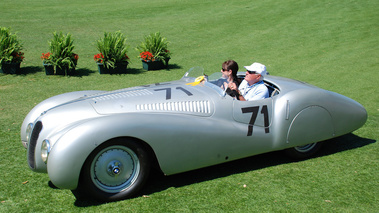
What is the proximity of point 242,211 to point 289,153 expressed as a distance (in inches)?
65.1

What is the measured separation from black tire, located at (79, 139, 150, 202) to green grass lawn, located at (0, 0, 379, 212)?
5.8 inches

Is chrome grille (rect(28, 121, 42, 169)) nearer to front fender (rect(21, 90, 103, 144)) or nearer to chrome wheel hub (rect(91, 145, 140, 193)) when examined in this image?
front fender (rect(21, 90, 103, 144))

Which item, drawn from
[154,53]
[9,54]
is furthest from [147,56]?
[9,54]

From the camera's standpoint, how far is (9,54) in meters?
10.6

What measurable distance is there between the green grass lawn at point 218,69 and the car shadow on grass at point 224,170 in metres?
0.01

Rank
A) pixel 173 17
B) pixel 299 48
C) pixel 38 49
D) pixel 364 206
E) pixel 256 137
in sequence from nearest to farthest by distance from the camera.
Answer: pixel 364 206 < pixel 256 137 < pixel 38 49 < pixel 299 48 < pixel 173 17

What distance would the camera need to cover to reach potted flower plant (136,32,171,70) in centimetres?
1190

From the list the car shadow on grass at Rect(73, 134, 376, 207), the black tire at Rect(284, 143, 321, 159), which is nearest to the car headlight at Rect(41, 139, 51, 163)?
the car shadow on grass at Rect(73, 134, 376, 207)

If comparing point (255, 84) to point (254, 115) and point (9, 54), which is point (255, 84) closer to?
point (254, 115)

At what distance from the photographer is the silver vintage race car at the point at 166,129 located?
4039 millimetres

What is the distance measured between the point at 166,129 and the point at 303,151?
2.29m

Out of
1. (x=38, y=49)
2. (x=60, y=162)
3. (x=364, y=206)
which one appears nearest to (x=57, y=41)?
(x=38, y=49)

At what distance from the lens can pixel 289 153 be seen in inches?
212

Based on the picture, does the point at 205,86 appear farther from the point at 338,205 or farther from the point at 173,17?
the point at 173,17
